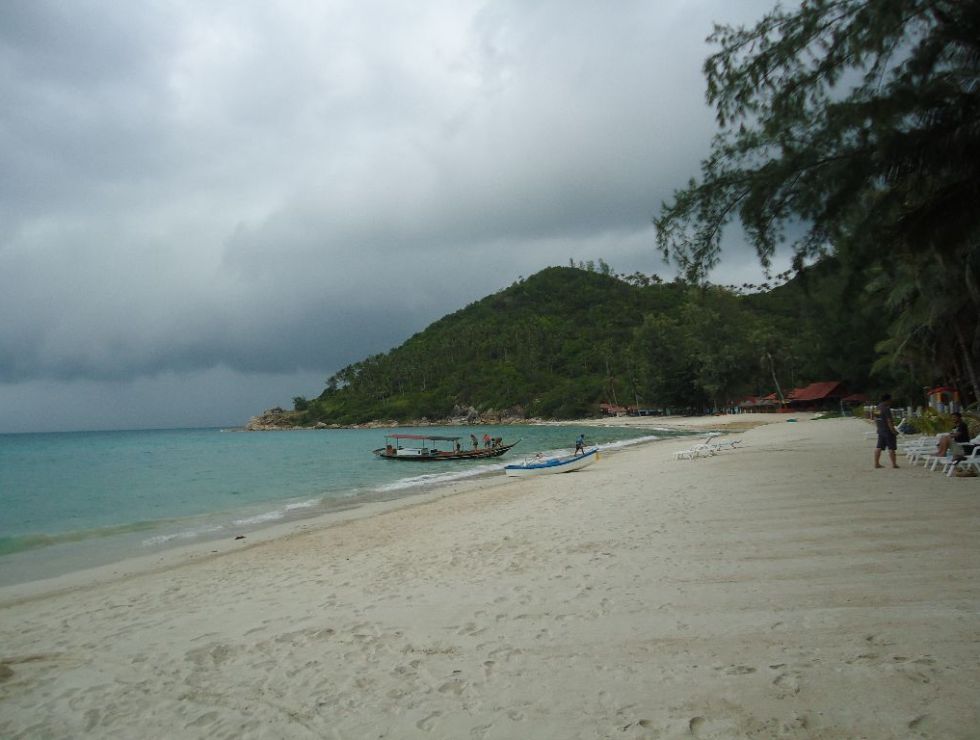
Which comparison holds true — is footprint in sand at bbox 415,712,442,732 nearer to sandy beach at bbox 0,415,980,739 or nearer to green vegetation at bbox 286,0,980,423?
sandy beach at bbox 0,415,980,739

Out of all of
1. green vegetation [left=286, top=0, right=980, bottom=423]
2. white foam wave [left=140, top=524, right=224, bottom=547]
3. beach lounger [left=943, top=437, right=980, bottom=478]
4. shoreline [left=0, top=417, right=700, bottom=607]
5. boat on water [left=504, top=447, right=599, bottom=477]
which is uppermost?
green vegetation [left=286, top=0, right=980, bottom=423]

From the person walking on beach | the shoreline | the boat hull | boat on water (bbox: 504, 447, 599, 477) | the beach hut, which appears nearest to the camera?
the shoreline

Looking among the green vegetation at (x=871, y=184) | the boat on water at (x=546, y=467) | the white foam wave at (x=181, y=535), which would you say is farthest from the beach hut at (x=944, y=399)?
the white foam wave at (x=181, y=535)

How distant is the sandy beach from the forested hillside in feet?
111

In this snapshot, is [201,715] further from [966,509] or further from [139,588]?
[966,509]

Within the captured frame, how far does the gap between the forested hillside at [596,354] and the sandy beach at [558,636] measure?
33970mm

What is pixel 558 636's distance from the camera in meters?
5.00

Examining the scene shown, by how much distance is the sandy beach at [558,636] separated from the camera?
368cm

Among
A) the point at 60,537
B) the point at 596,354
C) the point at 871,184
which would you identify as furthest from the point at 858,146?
the point at 596,354

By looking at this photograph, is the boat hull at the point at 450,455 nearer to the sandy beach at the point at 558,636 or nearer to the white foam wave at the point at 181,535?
the white foam wave at the point at 181,535

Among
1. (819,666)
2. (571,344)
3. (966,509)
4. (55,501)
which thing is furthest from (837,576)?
(571,344)

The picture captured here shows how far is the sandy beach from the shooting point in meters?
3.68

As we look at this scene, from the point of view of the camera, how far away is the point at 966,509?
8.29m

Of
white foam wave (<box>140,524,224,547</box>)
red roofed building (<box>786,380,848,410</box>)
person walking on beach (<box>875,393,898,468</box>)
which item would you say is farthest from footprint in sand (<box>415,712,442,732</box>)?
red roofed building (<box>786,380,848,410</box>)
